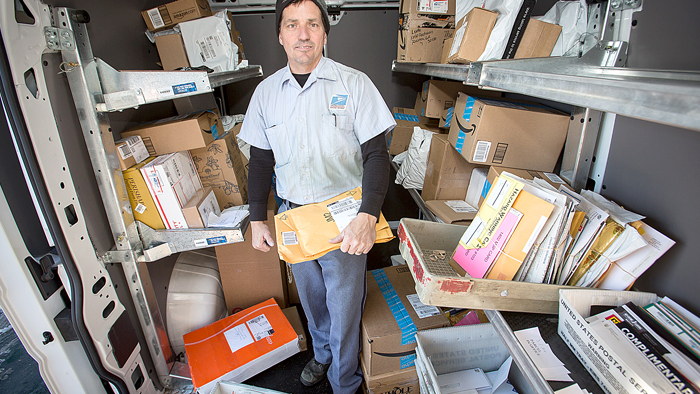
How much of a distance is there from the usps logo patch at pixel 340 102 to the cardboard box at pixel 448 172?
0.60 m

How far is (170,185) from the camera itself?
1455mm

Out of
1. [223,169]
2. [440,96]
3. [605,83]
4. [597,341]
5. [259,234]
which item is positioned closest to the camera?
[605,83]

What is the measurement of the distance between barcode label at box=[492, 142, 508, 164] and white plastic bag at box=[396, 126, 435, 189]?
0.54 meters

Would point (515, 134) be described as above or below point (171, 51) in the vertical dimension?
below

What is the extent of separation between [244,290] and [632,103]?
2.07 m

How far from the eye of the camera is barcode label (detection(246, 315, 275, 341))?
1.79 m

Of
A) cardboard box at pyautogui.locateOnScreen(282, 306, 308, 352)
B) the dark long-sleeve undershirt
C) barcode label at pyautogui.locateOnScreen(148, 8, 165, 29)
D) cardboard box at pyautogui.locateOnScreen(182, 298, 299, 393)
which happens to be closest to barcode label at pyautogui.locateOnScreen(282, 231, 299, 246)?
the dark long-sleeve undershirt

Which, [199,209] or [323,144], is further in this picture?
[199,209]

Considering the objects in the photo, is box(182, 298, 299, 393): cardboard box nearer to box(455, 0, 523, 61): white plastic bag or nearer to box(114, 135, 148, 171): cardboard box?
box(114, 135, 148, 171): cardboard box

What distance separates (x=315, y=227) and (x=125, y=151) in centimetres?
90

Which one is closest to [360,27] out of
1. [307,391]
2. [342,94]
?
[342,94]

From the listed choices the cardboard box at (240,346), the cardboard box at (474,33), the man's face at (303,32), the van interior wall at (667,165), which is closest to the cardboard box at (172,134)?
the man's face at (303,32)

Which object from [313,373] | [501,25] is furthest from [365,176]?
[313,373]

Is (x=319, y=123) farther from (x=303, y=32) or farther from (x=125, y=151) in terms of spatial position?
(x=125, y=151)
